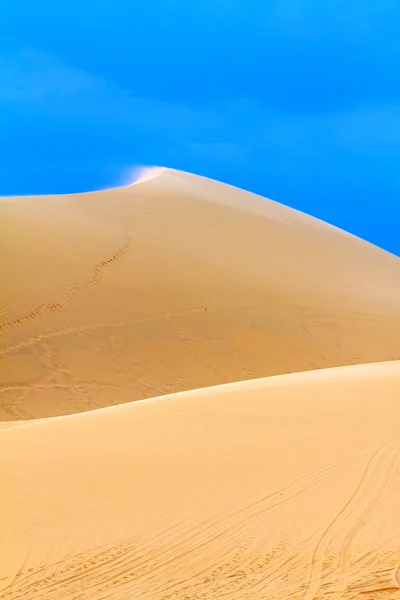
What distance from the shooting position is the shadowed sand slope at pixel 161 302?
24.6m

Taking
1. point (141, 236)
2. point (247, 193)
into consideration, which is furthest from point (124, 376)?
point (247, 193)

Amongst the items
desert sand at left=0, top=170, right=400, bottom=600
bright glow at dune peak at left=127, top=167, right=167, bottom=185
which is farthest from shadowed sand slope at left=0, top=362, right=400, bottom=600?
bright glow at dune peak at left=127, top=167, right=167, bottom=185

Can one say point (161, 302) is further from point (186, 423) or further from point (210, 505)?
point (210, 505)

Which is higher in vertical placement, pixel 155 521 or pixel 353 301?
pixel 353 301

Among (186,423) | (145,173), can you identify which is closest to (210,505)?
(186,423)

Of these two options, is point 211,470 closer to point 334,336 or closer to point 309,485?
point 309,485

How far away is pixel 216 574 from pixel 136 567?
30.3 inches

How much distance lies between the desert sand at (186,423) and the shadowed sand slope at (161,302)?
0.10m

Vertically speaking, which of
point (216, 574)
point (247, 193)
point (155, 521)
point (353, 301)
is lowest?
point (216, 574)

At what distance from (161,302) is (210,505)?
22.0 meters

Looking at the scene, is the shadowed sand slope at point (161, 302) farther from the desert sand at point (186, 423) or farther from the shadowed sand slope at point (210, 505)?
the shadowed sand slope at point (210, 505)

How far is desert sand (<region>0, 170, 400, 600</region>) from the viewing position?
651 centimetres

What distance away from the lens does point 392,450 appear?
9.49 metres

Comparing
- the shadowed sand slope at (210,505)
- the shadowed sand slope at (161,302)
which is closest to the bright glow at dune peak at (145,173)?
the shadowed sand slope at (161,302)
